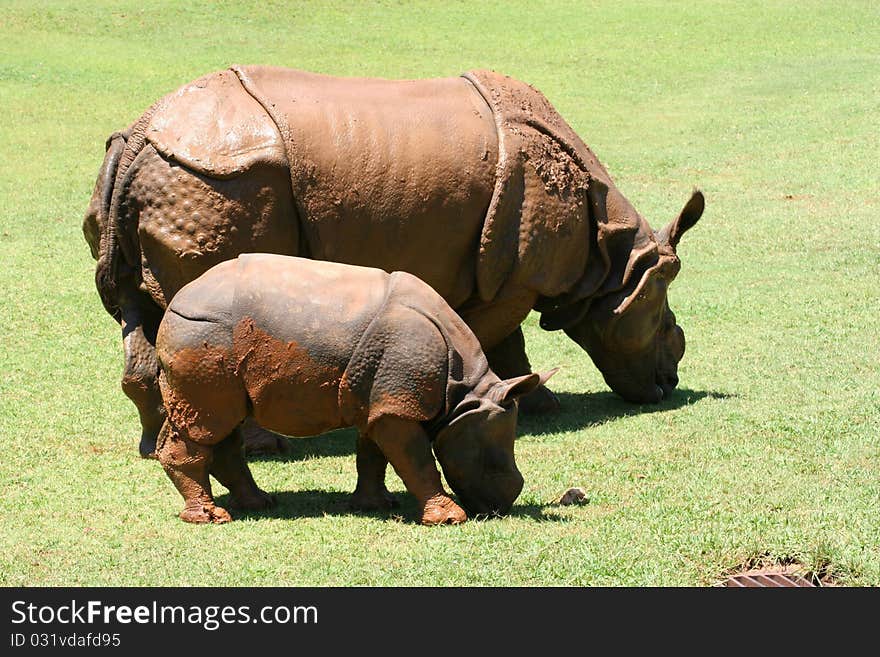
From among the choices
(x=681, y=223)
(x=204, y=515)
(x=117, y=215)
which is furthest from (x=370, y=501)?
(x=681, y=223)

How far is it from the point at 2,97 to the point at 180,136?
53.0 ft

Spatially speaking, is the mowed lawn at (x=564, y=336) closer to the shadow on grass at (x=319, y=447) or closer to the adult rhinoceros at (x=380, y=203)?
the shadow on grass at (x=319, y=447)

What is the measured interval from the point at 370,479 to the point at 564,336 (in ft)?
20.6

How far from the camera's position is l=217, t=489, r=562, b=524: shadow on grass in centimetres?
848

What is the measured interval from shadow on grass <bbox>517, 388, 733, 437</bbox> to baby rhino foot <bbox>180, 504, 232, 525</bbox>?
323 cm

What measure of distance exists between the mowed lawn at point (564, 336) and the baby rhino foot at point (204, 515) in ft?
0.46

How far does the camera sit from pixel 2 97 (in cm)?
2470

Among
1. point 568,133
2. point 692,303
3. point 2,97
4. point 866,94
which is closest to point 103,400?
point 568,133

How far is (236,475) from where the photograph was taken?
28.5 ft

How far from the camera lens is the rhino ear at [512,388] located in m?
8.17

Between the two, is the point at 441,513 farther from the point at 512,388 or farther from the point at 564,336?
the point at 564,336

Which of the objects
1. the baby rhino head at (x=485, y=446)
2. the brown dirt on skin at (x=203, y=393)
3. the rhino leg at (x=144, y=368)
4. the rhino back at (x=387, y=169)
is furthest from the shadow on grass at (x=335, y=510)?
the rhino back at (x=387, y=169)

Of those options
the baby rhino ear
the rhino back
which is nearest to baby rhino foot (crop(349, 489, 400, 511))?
the baby rhino ear

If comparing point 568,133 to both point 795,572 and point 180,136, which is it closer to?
point 180,136
